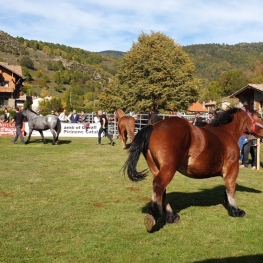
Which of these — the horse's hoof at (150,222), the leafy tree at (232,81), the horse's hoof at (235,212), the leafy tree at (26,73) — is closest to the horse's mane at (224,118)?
the horse's hoof at (235,212)

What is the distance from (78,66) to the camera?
599 feet

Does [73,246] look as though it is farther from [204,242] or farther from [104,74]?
[104,74]

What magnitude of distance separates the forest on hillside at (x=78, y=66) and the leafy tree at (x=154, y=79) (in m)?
56.1

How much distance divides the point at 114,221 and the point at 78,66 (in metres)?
183

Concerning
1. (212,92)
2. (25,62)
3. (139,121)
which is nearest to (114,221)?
(139,121)

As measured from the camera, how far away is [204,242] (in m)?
4.68

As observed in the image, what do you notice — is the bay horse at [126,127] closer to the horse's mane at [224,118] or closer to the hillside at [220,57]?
the horse's mane at [224,118]

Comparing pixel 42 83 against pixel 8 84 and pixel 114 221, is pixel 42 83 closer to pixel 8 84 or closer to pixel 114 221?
pixel 8 84

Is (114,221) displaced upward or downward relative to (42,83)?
downward

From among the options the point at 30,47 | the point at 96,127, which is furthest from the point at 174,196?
the point at 30,47

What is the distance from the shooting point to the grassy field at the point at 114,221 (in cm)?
427

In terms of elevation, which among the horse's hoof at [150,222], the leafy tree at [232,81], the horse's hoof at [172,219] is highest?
the leafy tree at [232,81]

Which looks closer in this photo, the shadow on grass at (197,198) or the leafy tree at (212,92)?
the shadow on grass at (197,198)

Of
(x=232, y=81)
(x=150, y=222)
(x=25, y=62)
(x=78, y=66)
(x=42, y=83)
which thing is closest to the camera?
(x=150, y=222)
